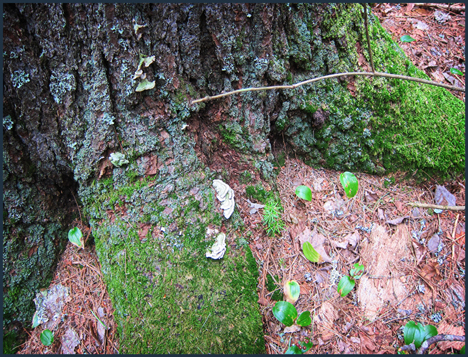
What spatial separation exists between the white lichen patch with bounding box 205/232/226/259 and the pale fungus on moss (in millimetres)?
1054

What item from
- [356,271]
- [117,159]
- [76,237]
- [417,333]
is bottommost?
[417,333]

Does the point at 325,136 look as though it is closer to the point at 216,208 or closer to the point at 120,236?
the point at 216,208

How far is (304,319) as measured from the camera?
7.23 feet

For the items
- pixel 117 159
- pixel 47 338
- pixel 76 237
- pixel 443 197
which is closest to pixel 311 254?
pixel 443 197

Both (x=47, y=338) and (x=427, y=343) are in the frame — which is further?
(x=47, y=338)

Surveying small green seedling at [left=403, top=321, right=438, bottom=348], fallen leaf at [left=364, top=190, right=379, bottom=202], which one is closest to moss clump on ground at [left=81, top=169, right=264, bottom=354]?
small green seedling at [left=403, top=321, right=438, bottom=348]

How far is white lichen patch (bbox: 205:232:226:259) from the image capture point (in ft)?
7.22

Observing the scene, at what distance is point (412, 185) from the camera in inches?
115

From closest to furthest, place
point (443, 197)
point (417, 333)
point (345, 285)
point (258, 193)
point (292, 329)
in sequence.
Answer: point (417, 333), point (292, 329), point (345, 285), point (258, 193), point (443, 197)

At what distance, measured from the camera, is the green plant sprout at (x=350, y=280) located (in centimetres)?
231

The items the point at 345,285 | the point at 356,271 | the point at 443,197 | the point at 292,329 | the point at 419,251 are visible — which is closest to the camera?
the point at 292,329

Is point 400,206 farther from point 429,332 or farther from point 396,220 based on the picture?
point 429,332

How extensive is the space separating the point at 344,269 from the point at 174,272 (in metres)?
1.57

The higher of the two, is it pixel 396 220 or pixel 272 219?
pixel 272 219
